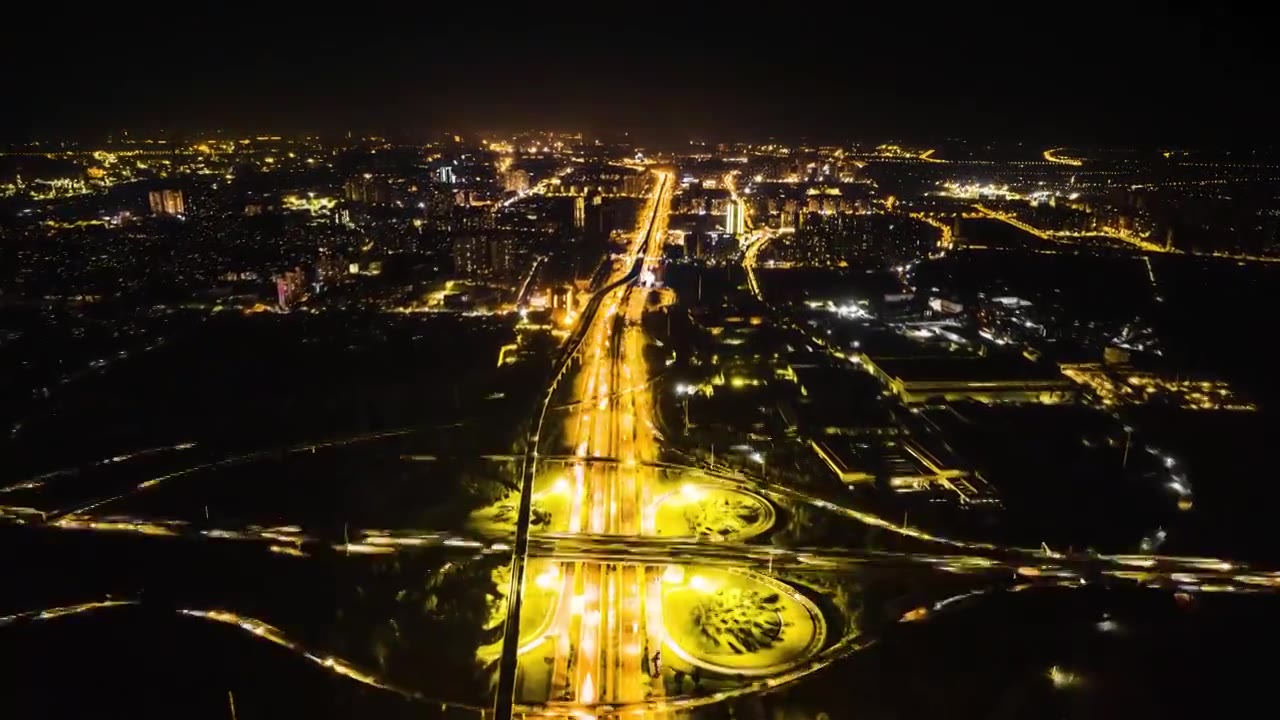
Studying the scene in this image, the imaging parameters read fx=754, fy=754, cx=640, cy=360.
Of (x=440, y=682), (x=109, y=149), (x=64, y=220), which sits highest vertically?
(x=109, y=149)

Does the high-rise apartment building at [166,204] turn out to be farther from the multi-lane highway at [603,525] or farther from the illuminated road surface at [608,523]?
the illuminated road surface at [608,523]

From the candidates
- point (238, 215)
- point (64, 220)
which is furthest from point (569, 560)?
point (64, 220)

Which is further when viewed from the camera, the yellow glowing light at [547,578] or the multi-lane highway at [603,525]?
the yellow glowing light at [547,578]

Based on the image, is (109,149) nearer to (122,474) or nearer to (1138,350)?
(122,474)

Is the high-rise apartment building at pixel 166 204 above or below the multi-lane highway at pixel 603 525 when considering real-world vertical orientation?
above

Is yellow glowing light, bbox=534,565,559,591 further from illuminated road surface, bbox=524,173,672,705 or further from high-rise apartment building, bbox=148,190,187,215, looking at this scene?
high-rise apartment building, bbox=148,190,187,215

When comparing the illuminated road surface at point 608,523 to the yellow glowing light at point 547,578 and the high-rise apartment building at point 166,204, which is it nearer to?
the yellow glowing light at point 547,578

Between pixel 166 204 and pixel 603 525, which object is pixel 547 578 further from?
pixel 166 204

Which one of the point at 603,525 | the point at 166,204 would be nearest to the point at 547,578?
the point at 603,525

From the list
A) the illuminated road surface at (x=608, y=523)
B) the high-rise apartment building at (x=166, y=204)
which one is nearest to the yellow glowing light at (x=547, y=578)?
the illuminated road surface at (x=608, y=523)

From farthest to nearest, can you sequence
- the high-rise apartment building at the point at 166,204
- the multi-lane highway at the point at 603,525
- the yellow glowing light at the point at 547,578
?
the high-rise apartment building at the point at 166,204 < the yellow glowing light at the point at 547,578 < the multi-lane highway at the point at 603,525

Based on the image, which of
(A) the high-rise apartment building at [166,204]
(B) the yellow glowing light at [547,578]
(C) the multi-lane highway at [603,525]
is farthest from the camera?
(A) the high-rise apartment building at [166,204]
